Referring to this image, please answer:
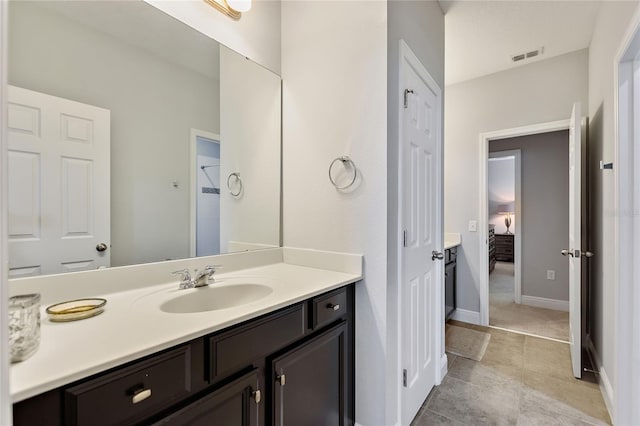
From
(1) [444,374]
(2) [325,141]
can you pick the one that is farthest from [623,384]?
(2) [325,141]

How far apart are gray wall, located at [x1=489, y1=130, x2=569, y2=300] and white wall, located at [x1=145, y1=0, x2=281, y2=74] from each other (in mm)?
3662

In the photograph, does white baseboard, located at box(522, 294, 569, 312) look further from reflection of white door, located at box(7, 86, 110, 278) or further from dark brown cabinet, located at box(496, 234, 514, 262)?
reflection of white door, located at box(7, 86, 110, 278)

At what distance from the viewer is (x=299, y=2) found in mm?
1777

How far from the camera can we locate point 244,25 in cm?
165

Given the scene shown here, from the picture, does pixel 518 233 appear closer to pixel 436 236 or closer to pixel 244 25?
pixel 436 236

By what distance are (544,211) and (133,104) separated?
14.8 ft

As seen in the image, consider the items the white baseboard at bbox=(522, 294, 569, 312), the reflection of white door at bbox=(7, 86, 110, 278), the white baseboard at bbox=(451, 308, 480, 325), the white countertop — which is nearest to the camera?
the white countertop

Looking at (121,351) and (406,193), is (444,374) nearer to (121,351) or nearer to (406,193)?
(406,193)

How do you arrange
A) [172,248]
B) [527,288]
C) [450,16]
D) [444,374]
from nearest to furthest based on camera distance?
[172,248]
[444,374]
[450,16]
[527,288]

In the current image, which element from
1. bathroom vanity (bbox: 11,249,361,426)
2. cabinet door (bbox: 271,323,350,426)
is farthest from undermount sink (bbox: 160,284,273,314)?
cabinet door (bbox: 271,323,350,426)

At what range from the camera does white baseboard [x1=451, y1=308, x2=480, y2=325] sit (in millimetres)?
3168

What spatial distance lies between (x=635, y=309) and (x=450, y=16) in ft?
7.49

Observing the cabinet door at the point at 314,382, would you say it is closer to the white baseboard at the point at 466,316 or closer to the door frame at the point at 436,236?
the door frame at the point at 436,236

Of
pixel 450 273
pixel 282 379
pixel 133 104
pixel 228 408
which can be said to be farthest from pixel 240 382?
pixel 450 273
